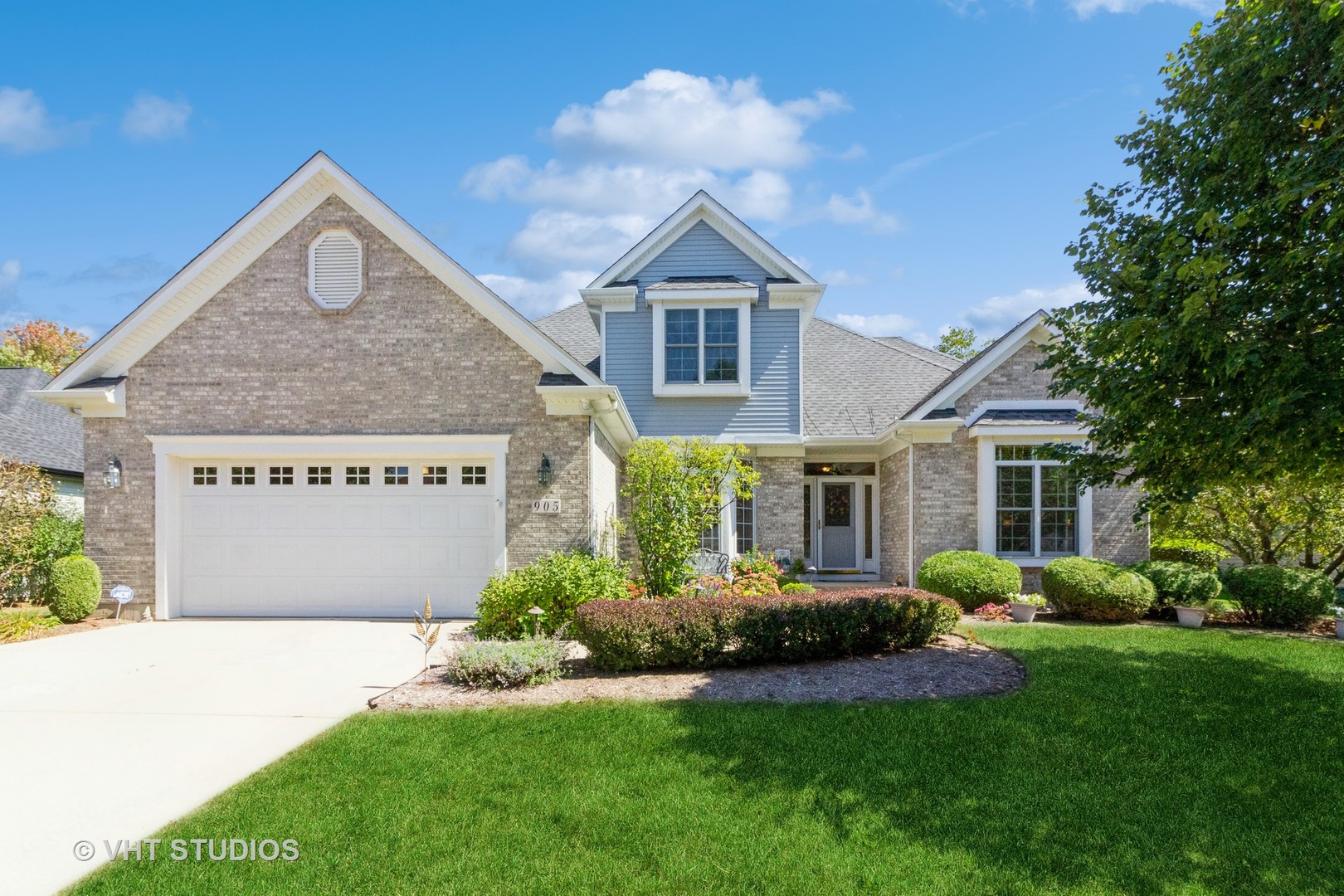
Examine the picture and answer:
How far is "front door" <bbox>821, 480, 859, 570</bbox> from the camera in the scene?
17.9 metres

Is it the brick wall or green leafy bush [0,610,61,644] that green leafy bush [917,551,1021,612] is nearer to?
the brick wall

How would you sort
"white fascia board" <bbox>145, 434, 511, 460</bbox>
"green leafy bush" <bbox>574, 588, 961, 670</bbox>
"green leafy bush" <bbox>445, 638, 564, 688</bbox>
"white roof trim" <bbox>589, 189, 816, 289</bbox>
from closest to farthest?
1. "green leafy bush" <bbox>445, 638, 564, 688</bbox>
2. "green leafy bush" <bbox>574, 588, 961, 670</bbox>
3. "white fascia board" <bbox>145, 434, 511, 460</bbox>
4. "white roof trim" <bbox>589, 189, 816, 289</bbox>

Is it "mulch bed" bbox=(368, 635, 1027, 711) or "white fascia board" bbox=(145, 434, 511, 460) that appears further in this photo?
"white fascia board" bbox=(145, 434, 511, 460)

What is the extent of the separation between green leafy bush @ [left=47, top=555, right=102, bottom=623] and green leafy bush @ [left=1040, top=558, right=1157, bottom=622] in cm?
1553

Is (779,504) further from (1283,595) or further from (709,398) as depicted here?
(1283,595)

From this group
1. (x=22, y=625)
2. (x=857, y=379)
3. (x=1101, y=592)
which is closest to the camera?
(x=22, y=625)

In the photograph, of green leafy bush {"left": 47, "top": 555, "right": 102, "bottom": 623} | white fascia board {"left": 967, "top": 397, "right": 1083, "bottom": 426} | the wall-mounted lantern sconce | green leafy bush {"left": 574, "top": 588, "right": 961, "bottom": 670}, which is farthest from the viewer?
white fascia board {"left": 967, "top": 397, "right": 1083, "bottom": 426}

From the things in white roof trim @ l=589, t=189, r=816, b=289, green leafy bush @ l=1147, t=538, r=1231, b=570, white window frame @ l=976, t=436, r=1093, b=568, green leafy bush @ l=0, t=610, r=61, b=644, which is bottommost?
green leafy bush @ l=0, t=610, r=61, b=644

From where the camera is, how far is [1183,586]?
12219mm

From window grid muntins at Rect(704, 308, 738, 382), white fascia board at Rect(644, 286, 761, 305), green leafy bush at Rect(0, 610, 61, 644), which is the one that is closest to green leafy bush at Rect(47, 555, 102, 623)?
green leafy bush at Rect(0, 610, 61, 644)

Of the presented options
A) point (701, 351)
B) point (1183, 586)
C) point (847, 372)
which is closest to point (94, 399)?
point (701, 351)

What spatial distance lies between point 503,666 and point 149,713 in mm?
3121

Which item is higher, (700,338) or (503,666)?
(700,338)

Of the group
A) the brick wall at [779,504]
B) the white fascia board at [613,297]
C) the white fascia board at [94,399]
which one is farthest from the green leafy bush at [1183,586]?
the white fascia board at [94,399]
